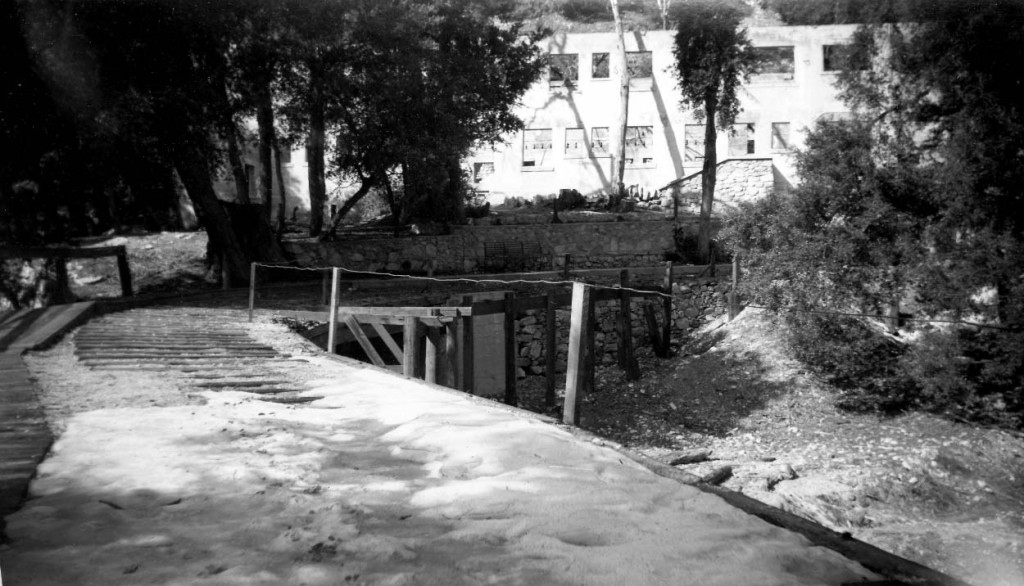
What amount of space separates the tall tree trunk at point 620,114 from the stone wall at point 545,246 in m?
6.86

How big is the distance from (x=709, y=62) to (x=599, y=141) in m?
10.2

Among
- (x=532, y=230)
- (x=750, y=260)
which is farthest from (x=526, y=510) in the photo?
(x=532, y=230)

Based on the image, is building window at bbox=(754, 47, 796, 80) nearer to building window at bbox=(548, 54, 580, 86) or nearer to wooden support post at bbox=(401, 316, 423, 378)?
building window at bbox=(548, 54, 580, 86)

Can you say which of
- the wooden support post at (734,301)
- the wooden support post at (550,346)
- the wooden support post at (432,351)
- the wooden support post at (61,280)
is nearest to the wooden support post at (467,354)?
the wooden support post at (432,351)

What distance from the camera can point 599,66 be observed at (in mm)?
32531

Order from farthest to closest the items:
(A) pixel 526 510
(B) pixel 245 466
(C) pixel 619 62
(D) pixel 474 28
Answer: (C) pixel 619 62, (D) pixel 474 28, (B) pixel 245 466, (A) pixel 526 510

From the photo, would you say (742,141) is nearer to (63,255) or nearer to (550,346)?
(550,346)

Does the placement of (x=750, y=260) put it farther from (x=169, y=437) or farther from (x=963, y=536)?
(x=169, y=437)

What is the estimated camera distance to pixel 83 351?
297 inches

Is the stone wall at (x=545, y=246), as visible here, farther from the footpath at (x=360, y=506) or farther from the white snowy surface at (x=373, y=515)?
the white snowy surface at (x=373, y=515)

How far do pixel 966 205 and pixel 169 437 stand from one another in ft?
36.8

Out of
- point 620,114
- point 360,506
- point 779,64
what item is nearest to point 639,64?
point 620,114

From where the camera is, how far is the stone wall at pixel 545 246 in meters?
22.3

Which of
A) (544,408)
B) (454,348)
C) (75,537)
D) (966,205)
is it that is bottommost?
(544,408)
